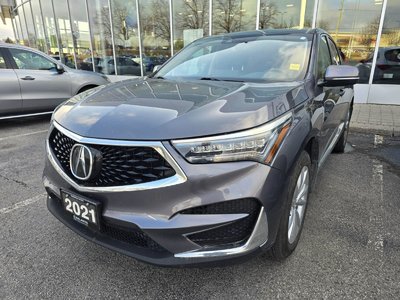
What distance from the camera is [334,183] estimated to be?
3564mm

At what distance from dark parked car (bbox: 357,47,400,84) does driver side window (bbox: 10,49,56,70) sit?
25.9ft

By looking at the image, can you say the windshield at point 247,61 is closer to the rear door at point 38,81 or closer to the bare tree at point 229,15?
the rear door at point 38,81

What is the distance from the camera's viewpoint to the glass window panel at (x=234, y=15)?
948 centimetres

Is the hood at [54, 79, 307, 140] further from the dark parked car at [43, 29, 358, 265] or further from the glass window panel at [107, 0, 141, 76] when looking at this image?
the glass window panel at [107, 0, 141, 76]

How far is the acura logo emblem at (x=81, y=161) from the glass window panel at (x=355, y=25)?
8543 mm

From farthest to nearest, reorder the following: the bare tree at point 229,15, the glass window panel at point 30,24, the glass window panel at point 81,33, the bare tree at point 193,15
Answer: the glass window panel at point 30,24
the glass window panel at point 81,33
the bare tree at point 193,15
the bare tree at point 229,15

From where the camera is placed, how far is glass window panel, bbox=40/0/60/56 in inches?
642

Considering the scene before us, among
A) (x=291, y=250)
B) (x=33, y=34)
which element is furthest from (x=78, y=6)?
(x=291, y=250)

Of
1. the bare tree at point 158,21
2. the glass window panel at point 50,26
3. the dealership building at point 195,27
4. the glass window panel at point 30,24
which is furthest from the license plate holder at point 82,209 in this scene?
the glass window panel at point 30,24

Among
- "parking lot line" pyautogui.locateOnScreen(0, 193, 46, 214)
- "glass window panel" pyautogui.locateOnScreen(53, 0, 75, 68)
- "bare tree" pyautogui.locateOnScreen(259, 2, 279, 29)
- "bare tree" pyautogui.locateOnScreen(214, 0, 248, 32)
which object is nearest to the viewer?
"parking lot line" pyautogui.locateOnScreen(0, 193, 46, 214)

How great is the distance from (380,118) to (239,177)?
6.31m

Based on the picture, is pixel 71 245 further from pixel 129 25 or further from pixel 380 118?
pixel 129 25

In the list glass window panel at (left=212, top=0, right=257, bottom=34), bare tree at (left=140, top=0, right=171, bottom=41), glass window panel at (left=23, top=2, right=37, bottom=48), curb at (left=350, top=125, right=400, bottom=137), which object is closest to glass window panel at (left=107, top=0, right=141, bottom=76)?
bare tree at (left=140, top=0, right=171, bottom=41)

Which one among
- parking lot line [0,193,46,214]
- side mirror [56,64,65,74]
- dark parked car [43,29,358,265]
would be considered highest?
dark parked car [43,29,358,265]
